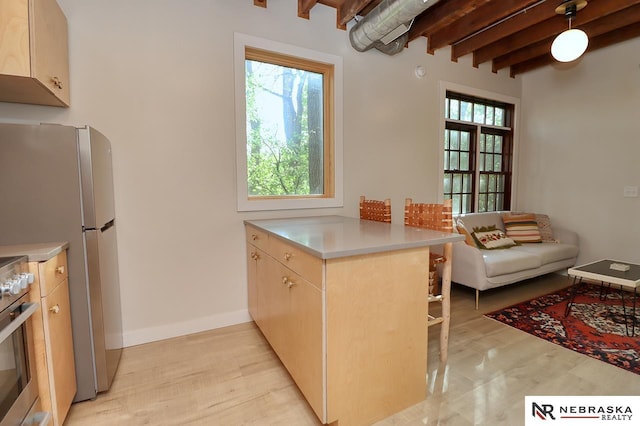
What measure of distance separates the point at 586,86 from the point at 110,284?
5.41 metres

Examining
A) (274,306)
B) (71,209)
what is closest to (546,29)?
(274,306)

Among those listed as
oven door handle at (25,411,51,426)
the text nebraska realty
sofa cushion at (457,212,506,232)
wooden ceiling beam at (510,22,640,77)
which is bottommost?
the text nebraska realty

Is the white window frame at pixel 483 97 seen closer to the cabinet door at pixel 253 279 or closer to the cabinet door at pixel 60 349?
the cabinet door at pixel 253 279

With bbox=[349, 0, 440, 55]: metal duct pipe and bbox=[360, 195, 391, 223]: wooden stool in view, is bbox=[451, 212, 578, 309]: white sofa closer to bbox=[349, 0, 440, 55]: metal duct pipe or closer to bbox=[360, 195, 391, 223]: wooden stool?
bbox=[360, 195, 391, 223]: wooden stool

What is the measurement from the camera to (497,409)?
1.59 metres

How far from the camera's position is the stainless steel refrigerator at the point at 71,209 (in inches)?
58.0

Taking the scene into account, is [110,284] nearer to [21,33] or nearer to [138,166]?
[138,166]

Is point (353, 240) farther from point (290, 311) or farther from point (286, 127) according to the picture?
point (286, 127)

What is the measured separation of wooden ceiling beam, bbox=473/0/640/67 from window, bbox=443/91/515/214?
54 cm

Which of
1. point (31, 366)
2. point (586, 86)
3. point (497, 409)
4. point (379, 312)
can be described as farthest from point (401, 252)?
point (586, 86)

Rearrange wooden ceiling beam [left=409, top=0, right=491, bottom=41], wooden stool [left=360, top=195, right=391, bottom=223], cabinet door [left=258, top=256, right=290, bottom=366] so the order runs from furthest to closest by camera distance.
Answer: wooden ceiling beam [left=409, top=0, right=491, bottom=41], wooden stool [left=360, top=195, right=391, bottom=223], cabinet door [left=258, top=256, right=290, bottom=366]

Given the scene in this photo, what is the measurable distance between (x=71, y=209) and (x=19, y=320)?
601 mm

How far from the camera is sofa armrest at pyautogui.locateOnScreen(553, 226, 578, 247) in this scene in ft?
12.8

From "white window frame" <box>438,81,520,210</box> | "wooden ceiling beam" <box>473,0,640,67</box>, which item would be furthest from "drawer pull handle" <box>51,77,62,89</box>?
"wooden ceiling beam" <box>473,0,640,67</box>
